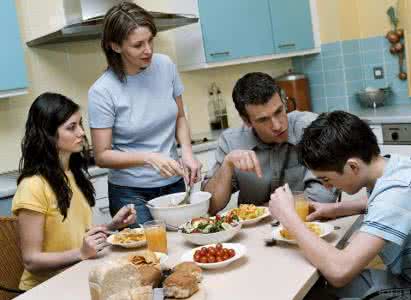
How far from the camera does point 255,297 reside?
1.16m

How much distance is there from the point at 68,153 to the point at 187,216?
0.53 meters

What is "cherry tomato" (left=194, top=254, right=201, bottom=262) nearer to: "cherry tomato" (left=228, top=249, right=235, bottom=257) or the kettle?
"cherry tomato" (left=228, top=249, right=235, bottom=257)

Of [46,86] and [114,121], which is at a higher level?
[46,86]

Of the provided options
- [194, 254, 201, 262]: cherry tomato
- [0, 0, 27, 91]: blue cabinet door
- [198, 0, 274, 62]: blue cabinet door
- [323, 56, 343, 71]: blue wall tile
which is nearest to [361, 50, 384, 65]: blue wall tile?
[323, 56, 343, 71]: blue wall tile

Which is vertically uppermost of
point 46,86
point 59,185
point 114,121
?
point 46,86

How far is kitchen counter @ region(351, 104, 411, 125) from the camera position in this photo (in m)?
3.18

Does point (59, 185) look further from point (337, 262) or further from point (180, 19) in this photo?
point (180, 19)

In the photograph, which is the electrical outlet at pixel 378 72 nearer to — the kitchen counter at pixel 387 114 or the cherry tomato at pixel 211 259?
the kitchen counter at pixel 387 114

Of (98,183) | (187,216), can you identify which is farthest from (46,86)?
(187,216)

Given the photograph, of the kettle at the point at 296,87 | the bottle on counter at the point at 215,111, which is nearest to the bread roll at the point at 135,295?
the bottle on counter at the point at 215,111

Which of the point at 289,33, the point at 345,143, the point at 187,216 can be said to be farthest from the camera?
the point at 289,33

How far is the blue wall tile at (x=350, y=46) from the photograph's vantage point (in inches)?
156

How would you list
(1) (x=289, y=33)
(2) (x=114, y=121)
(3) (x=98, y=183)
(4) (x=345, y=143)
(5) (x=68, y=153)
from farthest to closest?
1. (1) (x=289, y=33)
2. (3) (x=98, y=183)
3. (2) (x=114, y=121)
4. (5) (x=68, y=153)
5. (4) (x=345, y=143)

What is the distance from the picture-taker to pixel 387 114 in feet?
11.0
